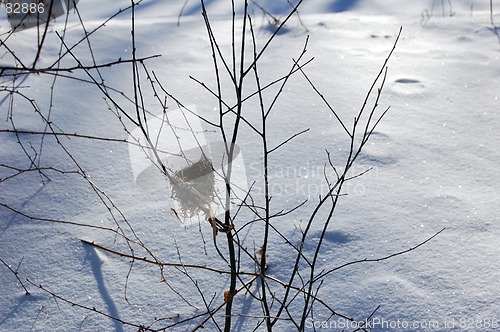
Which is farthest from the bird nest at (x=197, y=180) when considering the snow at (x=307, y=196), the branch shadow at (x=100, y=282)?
the branch shadow at (x=100, y=282)

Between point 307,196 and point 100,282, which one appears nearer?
point 100,282

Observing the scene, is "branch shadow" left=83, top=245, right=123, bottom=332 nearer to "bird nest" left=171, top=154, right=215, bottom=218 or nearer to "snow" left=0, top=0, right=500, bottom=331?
"snow" left=0, top=0, right=500, bottom=331

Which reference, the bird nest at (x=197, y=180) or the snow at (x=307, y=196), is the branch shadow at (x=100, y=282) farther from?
the bird nest at (x=197, y=180)

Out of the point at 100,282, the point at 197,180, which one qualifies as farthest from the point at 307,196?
the point at 100,282

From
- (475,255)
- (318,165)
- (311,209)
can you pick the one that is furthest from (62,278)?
(475,255)

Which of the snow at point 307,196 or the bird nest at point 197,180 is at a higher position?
the bird nest at point 197,180

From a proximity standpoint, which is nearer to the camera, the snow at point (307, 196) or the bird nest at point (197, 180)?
the snow at point (307, 196)

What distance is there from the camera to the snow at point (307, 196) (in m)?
1.64

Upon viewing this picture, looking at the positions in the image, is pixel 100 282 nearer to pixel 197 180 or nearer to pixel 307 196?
pixel 197 180

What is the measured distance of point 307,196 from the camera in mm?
2168

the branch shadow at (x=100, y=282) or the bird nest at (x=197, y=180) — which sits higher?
the bird nest at (x=197, y=180)

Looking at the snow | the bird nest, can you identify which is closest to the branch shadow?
the snow

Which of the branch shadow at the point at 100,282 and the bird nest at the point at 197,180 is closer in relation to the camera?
the branch shadow at the point at 100,282

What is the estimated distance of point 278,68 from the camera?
3.41 meters
